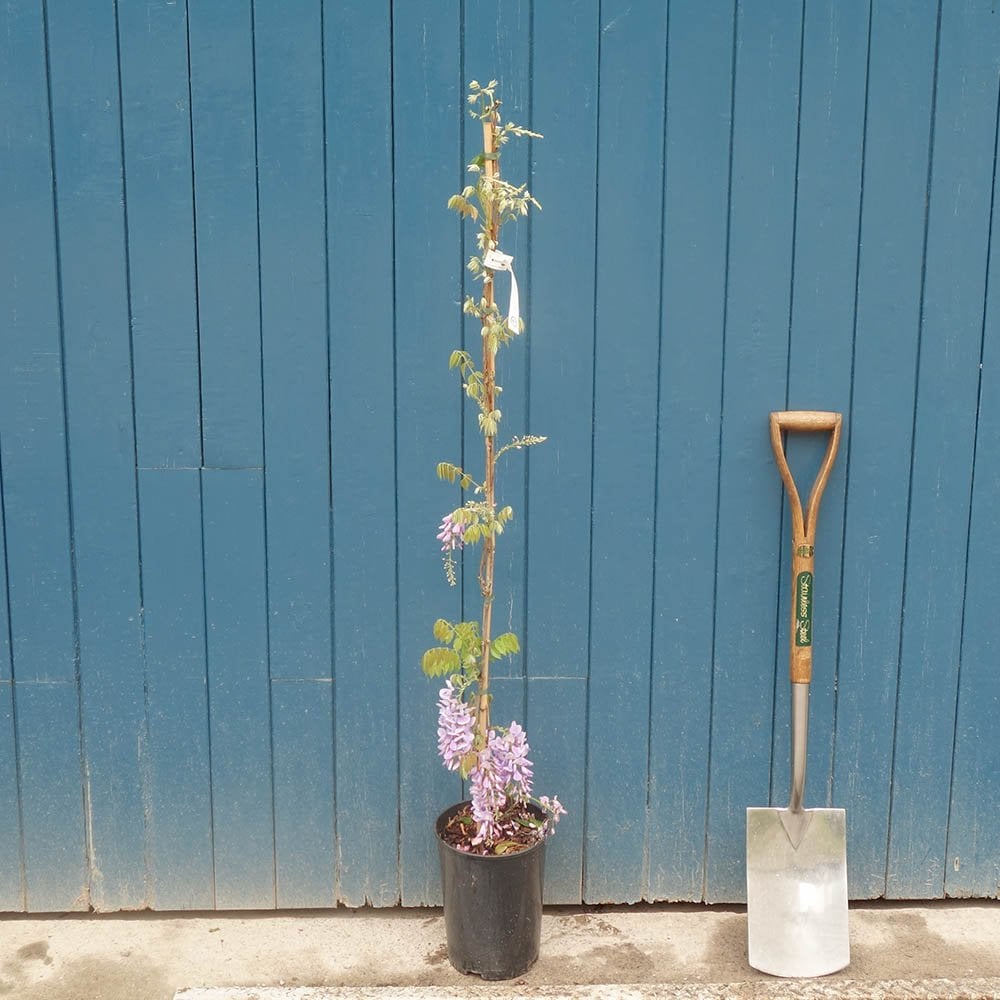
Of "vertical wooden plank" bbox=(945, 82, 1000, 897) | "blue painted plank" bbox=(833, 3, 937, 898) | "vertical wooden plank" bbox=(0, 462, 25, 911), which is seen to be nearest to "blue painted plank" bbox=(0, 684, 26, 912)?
"vertical wooden plank" bbox=(0, 462, 25, 911)

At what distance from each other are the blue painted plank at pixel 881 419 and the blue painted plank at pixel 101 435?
170 cm

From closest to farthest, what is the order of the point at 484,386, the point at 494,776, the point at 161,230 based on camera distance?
the point at 484,386, the point at 494,776, the point at 161,230

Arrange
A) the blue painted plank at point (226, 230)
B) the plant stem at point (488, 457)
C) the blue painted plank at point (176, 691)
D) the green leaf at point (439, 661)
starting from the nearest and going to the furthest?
the plant stem at point (488, 457), the green leaf at point (439, 661), the blue painted plank at point (226, 230), the blue painted plank at point (176, 691)

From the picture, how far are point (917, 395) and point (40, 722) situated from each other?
223cm

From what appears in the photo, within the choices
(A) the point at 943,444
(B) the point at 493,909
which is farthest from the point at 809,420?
(B) the point at 493,909

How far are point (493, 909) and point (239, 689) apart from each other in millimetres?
789

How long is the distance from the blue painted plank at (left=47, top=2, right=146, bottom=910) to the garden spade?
1.49 metres

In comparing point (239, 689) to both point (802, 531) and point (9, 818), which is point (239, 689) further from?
point (802, 531)

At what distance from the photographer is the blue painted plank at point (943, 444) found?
2363 millimetres

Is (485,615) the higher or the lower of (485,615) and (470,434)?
the lower

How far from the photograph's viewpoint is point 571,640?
251cm

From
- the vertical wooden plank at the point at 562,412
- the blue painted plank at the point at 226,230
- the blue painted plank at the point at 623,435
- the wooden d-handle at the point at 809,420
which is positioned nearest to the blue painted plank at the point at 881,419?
the wooden d-handle at the point at 809,420

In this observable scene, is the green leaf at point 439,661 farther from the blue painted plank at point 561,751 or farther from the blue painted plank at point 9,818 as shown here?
the blue painted plank at point 9,818

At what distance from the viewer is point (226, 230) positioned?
2371mm
